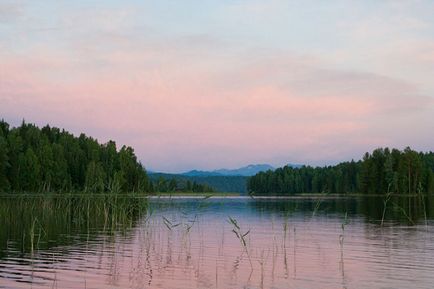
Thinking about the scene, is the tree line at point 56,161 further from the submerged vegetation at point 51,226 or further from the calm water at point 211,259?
the calm water at point 211,259

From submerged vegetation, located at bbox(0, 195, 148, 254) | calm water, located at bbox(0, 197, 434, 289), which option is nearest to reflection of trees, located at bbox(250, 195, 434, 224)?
calm water, located at bbox(0, 197, 434, 289)

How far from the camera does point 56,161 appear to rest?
149125mm

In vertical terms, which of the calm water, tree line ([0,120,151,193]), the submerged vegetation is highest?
tree line ([0,120,151,193])

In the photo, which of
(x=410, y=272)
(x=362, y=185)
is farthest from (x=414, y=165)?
(x=410, y=272)

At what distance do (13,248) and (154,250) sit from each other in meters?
8.26

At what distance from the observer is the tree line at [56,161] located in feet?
446

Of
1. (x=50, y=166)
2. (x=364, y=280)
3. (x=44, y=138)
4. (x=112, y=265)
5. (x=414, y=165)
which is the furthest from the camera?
(x=414, y=165)

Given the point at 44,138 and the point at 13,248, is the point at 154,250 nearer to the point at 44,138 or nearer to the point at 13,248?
the point at 13,248

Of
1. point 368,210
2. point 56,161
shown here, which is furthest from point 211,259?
point 56,161

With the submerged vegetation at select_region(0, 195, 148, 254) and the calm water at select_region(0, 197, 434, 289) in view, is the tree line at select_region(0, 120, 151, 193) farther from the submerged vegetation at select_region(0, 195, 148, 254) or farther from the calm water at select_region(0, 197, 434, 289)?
the calm water at select_region(0, 197, 434, 289)

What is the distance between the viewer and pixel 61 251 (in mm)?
32000

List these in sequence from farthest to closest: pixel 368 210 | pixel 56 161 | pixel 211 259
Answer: pixel 56 161, pixel 368 210, pixel 211 259

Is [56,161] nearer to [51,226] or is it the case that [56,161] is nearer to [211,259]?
[51,226]

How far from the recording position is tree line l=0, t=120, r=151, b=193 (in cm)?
13588
